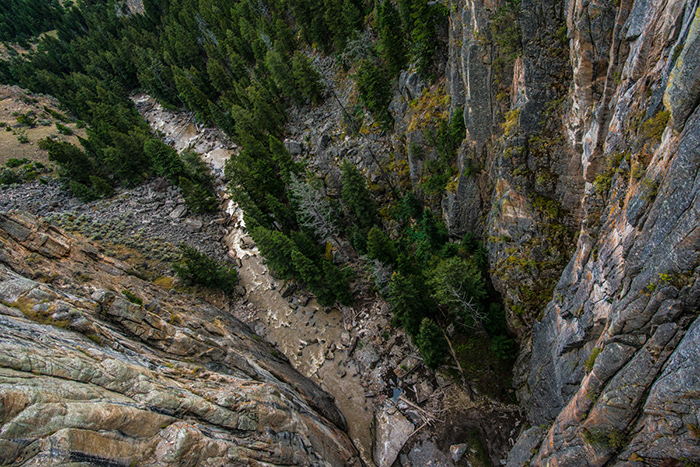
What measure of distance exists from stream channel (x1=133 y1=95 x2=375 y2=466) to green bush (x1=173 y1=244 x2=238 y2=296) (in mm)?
2948

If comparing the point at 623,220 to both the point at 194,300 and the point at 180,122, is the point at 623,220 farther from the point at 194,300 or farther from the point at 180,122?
the point at 180,122

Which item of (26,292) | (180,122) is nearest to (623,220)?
(26,292)

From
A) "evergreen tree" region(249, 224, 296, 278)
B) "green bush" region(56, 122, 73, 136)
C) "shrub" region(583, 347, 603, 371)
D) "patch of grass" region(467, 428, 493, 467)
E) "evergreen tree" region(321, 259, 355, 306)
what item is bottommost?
"patch of grass" region(467, 428, 493, 467)

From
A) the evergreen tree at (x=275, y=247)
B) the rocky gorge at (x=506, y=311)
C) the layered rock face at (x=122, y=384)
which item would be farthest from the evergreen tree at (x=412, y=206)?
the layered rock face at (x=122, y=384)

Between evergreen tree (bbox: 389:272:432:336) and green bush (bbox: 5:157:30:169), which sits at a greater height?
green bush (bbox: 5:157:30:169)

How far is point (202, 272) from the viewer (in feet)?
136

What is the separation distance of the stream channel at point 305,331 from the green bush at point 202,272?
2948 mm

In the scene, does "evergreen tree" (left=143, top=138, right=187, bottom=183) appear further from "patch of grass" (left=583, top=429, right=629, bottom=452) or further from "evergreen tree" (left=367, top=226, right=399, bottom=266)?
"patch of grass" (left=583, top=429, right=629, bottom=452)

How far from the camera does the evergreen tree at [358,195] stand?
39.8 m

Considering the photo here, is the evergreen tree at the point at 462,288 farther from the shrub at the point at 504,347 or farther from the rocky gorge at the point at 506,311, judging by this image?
the rocky gorge at the point at 506,311

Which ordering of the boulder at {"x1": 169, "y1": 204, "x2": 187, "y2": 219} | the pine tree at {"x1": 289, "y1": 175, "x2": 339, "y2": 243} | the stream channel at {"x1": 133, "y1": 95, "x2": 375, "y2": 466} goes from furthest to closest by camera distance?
1. the boulder at {"x1": 169, "y1": 204, "x2": 187, "y2": 219}
2. the pine tree at {"x1": 289, "y1": 175, "x2": 339, "y2": 243}
3. the stream channel at {"x1": 133, "y1": 95, "x2": 375, "y2": 466}

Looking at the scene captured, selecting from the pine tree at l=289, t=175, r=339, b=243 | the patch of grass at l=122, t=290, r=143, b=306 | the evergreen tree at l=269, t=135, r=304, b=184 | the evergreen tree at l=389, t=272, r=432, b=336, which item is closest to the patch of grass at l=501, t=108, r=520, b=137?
the evergreen tree at l=389, t=272, r=432, b=336

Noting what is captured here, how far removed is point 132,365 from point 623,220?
25.1 m

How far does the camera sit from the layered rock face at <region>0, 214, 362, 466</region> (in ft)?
40.4
